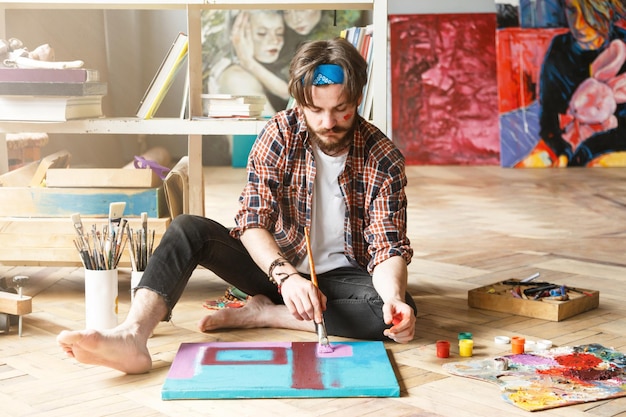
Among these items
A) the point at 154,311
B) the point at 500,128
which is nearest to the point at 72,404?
the point at 154,311

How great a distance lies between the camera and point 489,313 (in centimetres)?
274

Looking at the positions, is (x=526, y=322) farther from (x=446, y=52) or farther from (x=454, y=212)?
(x=446, y=52)

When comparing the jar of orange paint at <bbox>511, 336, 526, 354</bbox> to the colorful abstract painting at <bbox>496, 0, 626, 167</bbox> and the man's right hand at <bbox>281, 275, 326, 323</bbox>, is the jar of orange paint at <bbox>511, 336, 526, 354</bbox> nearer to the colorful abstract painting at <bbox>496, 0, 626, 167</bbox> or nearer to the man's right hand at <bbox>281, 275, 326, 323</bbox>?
the man's right hand at <bbox>281, 275, 326, 323</bbox>

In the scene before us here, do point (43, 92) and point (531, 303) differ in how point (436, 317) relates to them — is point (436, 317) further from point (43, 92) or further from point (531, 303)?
point (43, 92)

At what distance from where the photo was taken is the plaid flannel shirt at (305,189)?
93.0 inches

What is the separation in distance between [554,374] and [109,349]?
1024 mm

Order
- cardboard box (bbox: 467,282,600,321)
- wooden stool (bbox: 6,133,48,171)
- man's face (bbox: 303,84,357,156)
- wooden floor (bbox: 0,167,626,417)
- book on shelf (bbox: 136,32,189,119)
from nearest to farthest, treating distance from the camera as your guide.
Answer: wooden floor (bbox: 0,167,626,417), man's face (bbox: 303,84,357,156), cardboard box (bbox: 467,282,600,321), book on shelf (bbox: 136,32,189,119), wooden stool (bbox: 6,133,48,171)

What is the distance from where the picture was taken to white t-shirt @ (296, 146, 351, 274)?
2.44m

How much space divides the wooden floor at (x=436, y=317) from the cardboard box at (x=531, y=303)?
3 cm

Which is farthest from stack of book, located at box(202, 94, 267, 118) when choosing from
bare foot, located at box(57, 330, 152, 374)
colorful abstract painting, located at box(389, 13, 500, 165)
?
colorful abstract painting, located at box(389, 13, 500, 165)

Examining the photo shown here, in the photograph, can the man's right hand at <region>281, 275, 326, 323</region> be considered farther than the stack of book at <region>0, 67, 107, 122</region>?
No

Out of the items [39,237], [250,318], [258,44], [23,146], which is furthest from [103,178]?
[258,44]

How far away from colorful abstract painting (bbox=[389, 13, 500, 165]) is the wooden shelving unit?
14.5ft

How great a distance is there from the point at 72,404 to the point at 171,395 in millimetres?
Result: 212
